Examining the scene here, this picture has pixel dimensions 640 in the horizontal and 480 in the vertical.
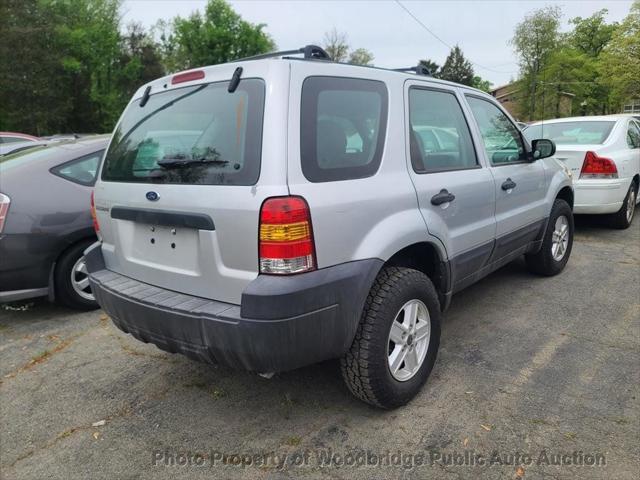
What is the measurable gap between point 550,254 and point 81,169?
4412mm

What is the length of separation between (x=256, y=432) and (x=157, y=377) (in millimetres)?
939

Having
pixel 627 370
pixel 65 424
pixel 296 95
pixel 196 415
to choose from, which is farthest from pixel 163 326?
pixel 627 370

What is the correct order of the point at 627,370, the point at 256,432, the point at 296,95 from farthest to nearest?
the point at 627,370, the point at 256,432, the point at 296,95

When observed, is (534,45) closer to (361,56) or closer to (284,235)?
(361,56)

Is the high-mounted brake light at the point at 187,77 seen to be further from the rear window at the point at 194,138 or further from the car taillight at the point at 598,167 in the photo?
the car taillight at the point at 598,167

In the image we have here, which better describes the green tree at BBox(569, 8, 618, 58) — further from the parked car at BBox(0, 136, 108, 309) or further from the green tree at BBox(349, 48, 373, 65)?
the parked car at BBox(0, 136, 108, 309)

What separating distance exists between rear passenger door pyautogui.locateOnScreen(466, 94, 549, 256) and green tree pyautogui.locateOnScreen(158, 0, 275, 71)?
44878mm

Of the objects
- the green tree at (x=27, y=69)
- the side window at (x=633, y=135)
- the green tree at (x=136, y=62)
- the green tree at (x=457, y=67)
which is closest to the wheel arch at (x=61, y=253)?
the side window at (x=633, y=135)

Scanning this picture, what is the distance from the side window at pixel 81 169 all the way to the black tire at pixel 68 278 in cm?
56

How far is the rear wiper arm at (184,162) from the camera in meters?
2.32

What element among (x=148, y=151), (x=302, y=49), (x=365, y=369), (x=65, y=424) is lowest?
(x=65, y=424)

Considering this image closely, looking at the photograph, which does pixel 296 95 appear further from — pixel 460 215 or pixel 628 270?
pixel 628 270

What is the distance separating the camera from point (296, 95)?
88.5 inches

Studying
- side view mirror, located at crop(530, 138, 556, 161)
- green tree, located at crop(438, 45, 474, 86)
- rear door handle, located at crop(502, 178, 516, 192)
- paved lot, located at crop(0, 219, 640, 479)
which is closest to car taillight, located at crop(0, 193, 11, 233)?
paved lot, located at crop(0, 219, 640, 479)
